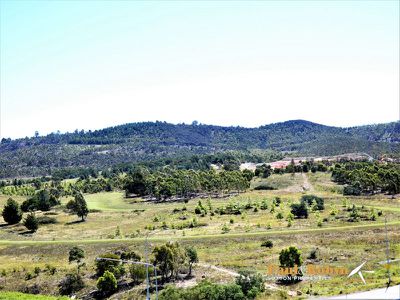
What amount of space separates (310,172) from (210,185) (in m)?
66.0

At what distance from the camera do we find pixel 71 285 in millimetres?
60219

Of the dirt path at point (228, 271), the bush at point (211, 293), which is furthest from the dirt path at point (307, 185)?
the bush at point (211, 293)

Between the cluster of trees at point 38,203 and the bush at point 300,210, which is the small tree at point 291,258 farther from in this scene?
the cluster of trees at point 38,203

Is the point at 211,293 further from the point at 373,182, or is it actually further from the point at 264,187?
the point at 264,187

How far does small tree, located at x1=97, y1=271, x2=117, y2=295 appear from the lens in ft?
190

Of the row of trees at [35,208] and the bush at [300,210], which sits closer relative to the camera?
the row of trees at [35,208]

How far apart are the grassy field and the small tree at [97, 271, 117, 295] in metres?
2.41

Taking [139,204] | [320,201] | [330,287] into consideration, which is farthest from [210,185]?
[330,287]

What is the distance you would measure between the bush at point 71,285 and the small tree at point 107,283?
4.08m

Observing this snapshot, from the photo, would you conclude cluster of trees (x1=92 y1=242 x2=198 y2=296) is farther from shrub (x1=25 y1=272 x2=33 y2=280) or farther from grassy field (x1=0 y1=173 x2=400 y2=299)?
shrub (x1=25 y1=272 x2=33 y2=280)

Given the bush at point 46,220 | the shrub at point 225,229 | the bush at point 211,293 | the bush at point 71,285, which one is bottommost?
the bush at point 71,285

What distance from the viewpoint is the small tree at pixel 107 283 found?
2275 inches

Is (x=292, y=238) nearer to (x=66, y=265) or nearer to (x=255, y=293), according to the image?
(x=255, y=293)

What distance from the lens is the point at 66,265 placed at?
228 ft
